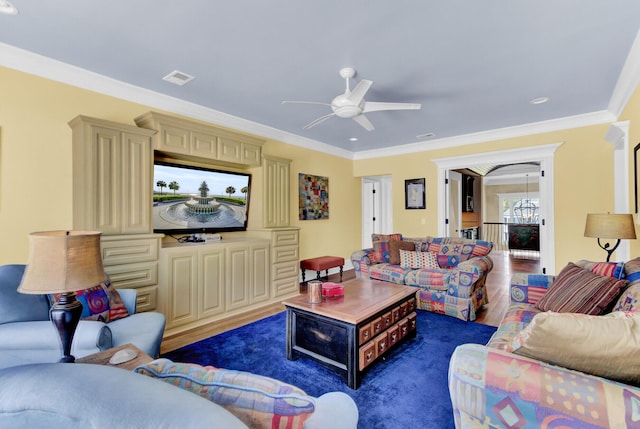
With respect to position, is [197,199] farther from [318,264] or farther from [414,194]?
[414,194]

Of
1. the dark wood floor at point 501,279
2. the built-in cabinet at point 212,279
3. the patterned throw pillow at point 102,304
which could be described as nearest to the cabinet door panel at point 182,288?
the built-in cabinet at point 212,279

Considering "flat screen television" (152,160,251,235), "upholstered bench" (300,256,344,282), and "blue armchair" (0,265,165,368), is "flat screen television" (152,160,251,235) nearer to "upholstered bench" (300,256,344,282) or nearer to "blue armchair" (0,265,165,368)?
"upholstered bench" (300,256,344,282)

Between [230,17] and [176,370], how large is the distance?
7.19 ft

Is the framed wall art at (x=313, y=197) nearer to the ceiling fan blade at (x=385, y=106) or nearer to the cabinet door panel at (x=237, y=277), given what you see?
the cabinet door panel at (x=237, y=277)

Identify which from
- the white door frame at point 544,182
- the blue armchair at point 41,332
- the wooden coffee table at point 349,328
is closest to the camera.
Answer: the blue armchair at point 41,332

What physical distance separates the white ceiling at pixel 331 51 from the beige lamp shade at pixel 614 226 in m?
1.29

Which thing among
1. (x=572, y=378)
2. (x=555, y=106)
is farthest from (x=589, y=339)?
(x=555, y=106)

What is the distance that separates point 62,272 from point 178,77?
7.65 ft

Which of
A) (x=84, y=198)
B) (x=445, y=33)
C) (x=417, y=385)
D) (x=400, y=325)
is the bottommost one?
(x=417, y=385)

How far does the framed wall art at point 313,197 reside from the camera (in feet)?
17.2

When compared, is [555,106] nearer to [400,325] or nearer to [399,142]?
[399,142]

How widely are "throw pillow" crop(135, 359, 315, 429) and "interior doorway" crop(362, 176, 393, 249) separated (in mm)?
6499

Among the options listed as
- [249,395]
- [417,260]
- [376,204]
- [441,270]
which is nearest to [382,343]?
[441,270]

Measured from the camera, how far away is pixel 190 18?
2.04m
